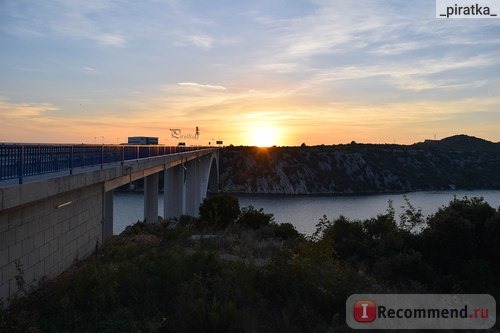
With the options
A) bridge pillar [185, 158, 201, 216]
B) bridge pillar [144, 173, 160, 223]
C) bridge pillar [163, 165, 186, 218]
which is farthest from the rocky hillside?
bridge pillar [144, 173, 160, 223]

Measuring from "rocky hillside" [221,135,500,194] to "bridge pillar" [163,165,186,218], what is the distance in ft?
217

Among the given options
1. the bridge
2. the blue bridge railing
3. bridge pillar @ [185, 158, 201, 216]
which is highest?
the blue bridge railing

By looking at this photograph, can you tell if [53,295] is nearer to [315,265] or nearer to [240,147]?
[315,265]

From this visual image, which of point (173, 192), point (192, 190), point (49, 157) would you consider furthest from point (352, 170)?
point (49, 157)

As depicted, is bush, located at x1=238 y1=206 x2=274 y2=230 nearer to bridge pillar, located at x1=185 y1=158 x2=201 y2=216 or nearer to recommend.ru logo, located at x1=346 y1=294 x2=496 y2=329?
recommend.ru logo, located at x1=346 y1=294 x2=496 y2=329

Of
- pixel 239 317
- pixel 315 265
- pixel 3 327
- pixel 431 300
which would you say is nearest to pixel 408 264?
pixel 431 300

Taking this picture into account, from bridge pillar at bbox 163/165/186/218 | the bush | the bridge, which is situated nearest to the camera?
the bridge

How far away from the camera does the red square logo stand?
26.0 ft

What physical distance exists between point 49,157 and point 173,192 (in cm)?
2846

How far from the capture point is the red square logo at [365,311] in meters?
7.91

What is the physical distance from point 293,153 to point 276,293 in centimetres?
12441

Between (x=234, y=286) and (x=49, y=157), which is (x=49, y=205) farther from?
(x=234, y=286)

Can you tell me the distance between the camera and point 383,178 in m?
119

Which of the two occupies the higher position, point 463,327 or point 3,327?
point 3,327
